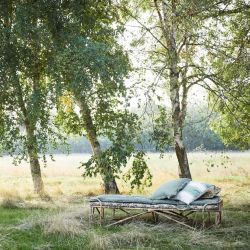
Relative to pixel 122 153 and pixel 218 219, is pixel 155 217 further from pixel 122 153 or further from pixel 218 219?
pixel 122 153

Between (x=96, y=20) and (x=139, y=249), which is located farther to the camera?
(x=96, y=20)

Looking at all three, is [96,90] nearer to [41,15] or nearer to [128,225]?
[41,15]

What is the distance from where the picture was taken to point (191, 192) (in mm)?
8898

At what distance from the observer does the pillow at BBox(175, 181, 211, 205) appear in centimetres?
875

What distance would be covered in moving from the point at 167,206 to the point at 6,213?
12.5ft

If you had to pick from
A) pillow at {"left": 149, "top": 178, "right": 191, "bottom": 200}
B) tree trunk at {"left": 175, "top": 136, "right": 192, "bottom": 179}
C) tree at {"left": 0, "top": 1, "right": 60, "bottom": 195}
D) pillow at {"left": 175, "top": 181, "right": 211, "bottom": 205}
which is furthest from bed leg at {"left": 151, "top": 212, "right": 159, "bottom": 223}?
tree trunk at {"left": 175, "top": 136, "right": 192, "bottom": 179}

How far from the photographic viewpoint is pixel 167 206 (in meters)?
8.83

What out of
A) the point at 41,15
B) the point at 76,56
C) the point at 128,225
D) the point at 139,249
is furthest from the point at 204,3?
the point at 139,249

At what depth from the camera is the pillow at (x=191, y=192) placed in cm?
875

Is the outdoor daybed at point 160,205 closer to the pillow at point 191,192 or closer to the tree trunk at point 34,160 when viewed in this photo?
the pillow at point 191,192

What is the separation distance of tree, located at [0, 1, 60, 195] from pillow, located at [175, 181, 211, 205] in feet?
14.1

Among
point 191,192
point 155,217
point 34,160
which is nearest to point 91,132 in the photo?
point 34,160

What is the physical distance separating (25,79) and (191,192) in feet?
25.6

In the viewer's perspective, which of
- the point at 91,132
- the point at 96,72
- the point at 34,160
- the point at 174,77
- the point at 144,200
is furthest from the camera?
the point at 34,160
